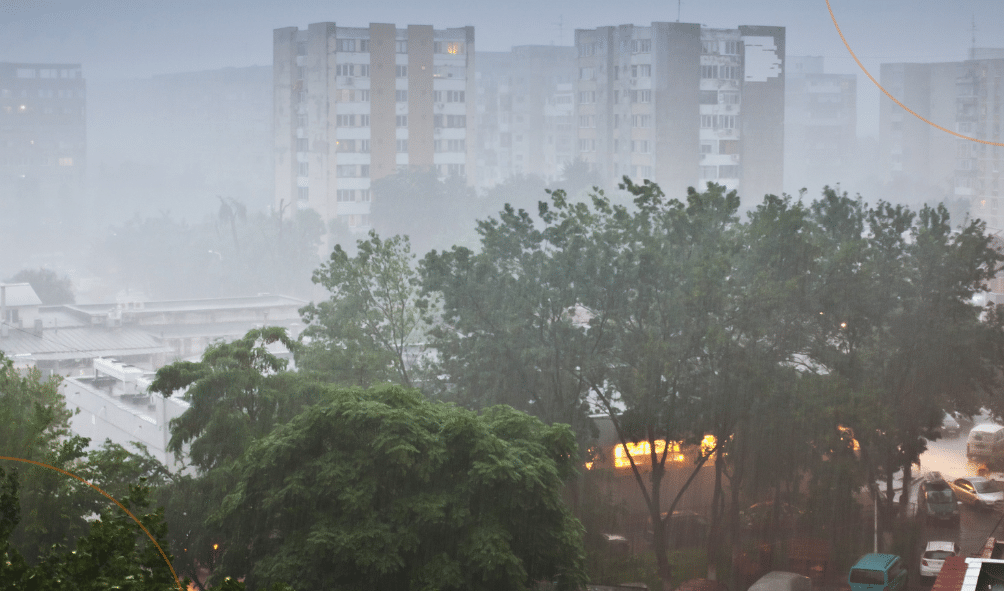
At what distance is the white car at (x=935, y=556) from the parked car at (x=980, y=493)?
226 inches

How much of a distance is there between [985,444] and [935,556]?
1410 cm

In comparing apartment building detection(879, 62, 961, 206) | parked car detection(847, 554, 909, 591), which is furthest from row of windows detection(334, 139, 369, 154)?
parked car detection(847, 554, 909, 591)

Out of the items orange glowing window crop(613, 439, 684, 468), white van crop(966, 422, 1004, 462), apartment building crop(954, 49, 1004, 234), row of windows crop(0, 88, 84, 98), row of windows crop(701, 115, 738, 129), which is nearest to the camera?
orange glowing window crop(613, 439, 684, 468)

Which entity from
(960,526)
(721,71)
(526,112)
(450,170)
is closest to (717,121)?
(721,71)

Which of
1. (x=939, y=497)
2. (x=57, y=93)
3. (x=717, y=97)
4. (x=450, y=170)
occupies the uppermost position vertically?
(x=57, y=93)

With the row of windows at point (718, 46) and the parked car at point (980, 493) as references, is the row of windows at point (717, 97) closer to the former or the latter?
the row of windows at point (718, 46)

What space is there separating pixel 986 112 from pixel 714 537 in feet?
200

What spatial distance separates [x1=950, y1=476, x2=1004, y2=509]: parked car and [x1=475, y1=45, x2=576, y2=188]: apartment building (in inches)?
2368

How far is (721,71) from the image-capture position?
57156 millimetres

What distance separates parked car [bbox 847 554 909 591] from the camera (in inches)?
567

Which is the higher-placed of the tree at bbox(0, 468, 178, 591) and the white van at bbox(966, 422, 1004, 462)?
the tree at bbox(0, 468, 178, 591)

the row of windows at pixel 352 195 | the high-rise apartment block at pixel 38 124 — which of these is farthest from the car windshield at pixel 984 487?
the high-rise apartment block at pixel 38 124

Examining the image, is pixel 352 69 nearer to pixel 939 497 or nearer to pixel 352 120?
pixel 352 120

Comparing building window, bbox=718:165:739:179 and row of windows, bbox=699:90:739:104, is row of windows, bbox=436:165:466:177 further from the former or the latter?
building window, bbox=718:165:739:179
